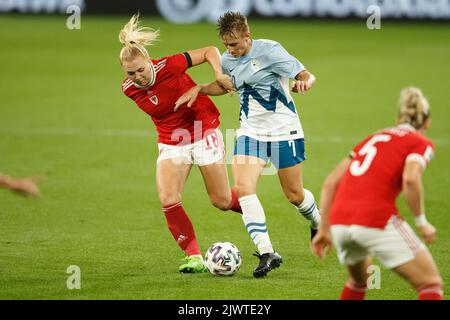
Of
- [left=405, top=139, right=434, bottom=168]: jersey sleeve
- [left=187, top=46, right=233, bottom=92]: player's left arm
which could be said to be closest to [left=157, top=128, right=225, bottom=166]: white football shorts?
[left=187, top=46, right=233, bottom=92]: player's left arm

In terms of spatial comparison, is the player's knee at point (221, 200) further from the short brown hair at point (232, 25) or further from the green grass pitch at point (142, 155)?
the short brown hair at point (232, 25)

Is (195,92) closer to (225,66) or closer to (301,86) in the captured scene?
(225,66)

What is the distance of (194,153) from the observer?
8.58 metres

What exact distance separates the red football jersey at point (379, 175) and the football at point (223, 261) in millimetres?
2122

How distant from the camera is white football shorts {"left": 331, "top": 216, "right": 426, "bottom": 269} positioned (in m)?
5.91

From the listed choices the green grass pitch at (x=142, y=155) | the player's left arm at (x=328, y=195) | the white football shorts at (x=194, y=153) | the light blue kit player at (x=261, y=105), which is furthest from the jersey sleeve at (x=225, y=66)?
the player's left arm at (x=328, y=195)

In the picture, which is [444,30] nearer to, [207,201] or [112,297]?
[207,201]

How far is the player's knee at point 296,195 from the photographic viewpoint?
884 cm

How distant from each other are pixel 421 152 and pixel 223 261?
2.70 metres

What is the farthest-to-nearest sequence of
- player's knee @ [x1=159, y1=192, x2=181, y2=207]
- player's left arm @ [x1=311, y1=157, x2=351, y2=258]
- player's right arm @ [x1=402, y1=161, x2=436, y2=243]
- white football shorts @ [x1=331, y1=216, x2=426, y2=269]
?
1. player's knee @ [x1=159, y1=192, x2=181, y2=207]
2. player's left arm @ [x1=311, y1=157, x2=351, y2=258]
3. white football shorts @ [x1=331, y1=216, x2=426, y2=269]
4. player's right arm @ [x1=402, y1=161, x2=436, y2=243]

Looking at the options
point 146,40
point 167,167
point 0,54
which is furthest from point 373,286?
point 0,54

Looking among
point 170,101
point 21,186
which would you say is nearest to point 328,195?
point 21,186

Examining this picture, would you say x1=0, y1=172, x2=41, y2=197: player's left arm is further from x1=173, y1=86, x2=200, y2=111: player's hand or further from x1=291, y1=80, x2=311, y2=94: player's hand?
x1=291, y1=80, x2=311, y2=94: player's hand

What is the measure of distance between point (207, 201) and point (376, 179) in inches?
222
